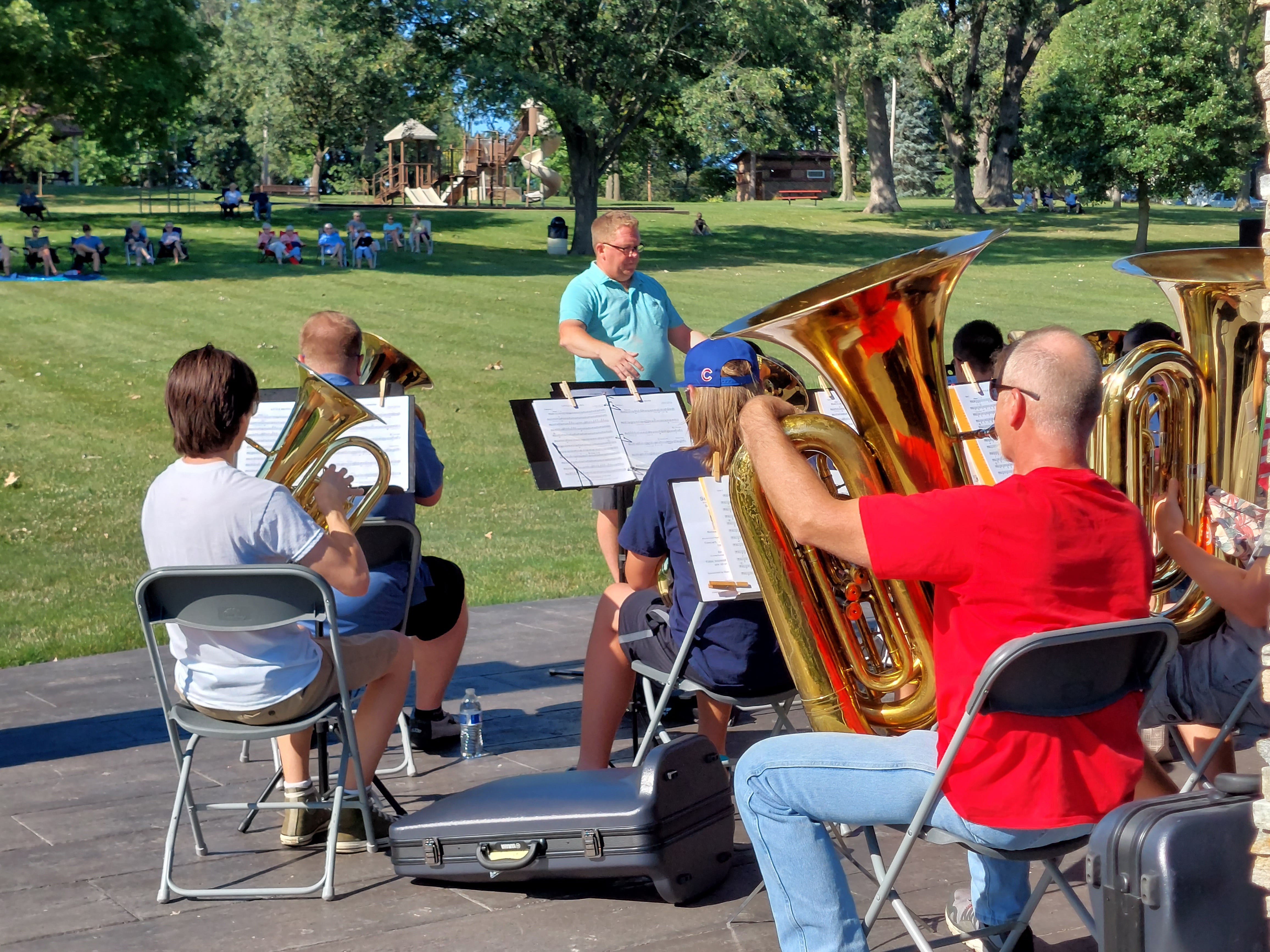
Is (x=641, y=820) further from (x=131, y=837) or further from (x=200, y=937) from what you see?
(x=131, y=837)

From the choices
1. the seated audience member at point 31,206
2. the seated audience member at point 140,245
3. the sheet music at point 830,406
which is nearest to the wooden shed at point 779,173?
the seated audience member at point 31,206

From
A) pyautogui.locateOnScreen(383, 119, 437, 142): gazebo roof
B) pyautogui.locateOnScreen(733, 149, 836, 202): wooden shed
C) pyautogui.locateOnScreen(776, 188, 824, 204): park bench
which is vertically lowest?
pyautogui.locateOnScreen(776, 188, 824, 204): park bench

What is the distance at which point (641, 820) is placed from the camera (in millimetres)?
3404

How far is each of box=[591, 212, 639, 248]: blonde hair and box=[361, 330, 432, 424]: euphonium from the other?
4.59ft

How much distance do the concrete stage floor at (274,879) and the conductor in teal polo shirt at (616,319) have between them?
1.48 meters

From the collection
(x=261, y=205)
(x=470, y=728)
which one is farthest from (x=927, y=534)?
(x=261, y=205)

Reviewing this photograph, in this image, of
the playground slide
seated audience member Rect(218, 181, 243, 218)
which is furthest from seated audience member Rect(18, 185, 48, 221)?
the playground slide

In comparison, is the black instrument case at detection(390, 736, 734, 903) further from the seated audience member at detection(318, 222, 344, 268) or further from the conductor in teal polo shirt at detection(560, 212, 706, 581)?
the seated audience member at detection(318, 222, 344, 268)

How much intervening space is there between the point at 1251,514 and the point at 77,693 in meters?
4.42

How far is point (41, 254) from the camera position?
929 inches

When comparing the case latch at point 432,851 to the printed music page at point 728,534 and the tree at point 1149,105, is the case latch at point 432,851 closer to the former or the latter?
the printed music page at point 728,534

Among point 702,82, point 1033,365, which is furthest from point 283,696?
point 702,82

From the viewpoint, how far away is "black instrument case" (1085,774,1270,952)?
2141mm

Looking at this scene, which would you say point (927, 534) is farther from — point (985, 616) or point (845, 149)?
point (845, 149)
